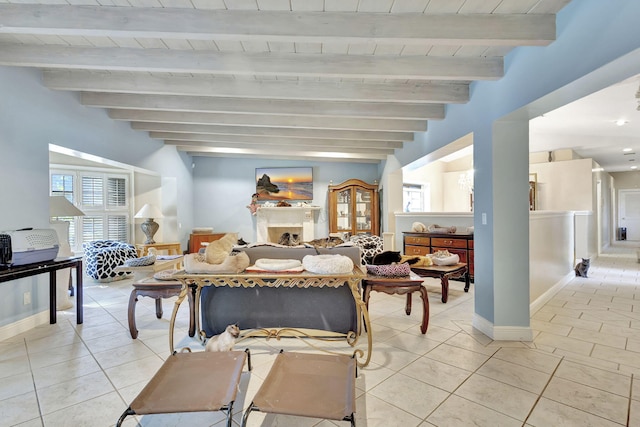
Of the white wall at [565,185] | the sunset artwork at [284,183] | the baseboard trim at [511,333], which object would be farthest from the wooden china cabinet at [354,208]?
the baseboard trim at [511,333]

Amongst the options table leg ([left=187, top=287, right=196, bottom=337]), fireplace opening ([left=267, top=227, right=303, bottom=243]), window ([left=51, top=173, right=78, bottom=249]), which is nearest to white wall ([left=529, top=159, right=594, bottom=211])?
fireplace opening ([left=267, top=227, right=303, bottom=243])

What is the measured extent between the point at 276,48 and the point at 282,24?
0.55 meters

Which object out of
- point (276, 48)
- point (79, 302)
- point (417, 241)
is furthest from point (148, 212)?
point (417, 241)

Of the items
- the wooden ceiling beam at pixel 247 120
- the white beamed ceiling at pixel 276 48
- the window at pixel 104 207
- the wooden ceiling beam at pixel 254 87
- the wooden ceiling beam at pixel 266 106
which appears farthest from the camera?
the window at pixel 104 207

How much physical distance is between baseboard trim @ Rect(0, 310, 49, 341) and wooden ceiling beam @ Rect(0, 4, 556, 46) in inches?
107

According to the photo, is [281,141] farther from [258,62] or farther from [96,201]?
[96,201]

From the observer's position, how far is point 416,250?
5.88 metres

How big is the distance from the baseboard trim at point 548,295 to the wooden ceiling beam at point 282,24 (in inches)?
117

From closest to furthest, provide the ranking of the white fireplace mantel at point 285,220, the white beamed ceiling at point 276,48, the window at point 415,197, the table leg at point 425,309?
the white beamed ceiling at point 276,48 → the table leg at point 425,309 → the white fireplace mantel at point 285,220 → the window at point 415,197

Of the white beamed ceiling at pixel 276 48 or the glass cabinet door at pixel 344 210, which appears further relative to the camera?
the glass cabinet door at pixel 344 210

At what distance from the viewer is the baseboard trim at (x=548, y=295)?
369 centimetres

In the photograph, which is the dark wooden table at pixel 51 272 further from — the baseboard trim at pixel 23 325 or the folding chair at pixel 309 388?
the folding chair at pixel 309 388

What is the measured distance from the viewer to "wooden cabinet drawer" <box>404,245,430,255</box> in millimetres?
5702

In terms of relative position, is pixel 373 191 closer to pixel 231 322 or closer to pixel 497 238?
pixel 497 238
